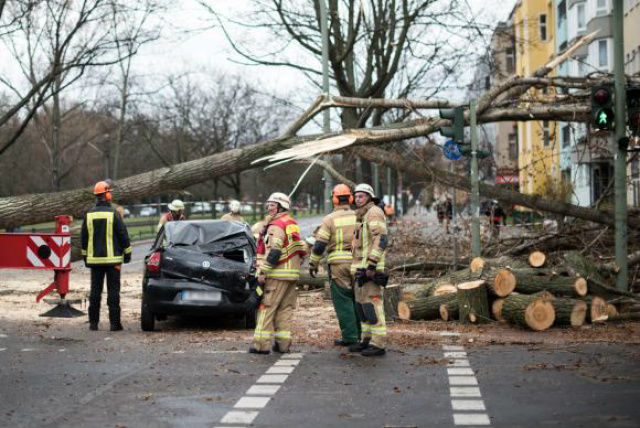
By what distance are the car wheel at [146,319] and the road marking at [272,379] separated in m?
3.65

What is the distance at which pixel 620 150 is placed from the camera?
13266mm

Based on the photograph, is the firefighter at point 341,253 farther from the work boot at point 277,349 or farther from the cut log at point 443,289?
the cut log at point 443,289

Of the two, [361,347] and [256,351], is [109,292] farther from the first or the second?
[361,347]

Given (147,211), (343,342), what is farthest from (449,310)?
(147,211)

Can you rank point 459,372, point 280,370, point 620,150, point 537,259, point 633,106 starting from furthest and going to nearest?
point 537,259 → point 620,150 → point 633,106 → point 280,370 → point 459,372

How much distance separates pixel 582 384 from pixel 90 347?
541cm

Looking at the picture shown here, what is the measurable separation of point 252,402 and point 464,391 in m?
1.72

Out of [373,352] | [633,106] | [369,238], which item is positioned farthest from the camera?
[633,106]

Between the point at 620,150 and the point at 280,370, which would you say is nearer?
the point at 280,370

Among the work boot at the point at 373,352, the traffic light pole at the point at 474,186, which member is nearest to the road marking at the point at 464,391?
the work boot at the point at 373,352

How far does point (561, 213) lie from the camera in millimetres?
16297

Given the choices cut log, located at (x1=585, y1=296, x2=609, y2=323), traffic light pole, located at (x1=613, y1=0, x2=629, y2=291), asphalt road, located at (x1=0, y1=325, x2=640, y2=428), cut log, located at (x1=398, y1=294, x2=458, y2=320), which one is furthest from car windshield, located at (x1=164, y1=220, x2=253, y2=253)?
traffic light pole, located at (x1=613, y1=0, x2=629, y2=291)

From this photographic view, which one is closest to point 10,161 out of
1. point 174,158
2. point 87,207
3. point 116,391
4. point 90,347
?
point 174,158

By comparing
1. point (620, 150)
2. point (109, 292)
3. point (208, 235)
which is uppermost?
point (620, 150)
